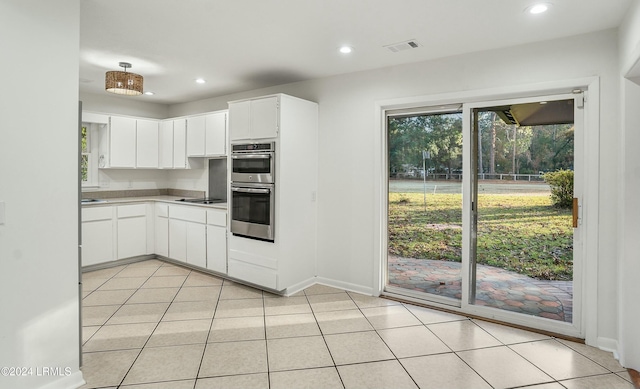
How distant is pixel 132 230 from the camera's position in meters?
5.11

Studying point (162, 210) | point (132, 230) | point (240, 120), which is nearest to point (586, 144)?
point (240, 120)

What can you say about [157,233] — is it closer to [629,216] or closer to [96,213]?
[96,213]

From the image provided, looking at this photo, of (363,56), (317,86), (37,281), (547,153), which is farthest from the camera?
(317,86)

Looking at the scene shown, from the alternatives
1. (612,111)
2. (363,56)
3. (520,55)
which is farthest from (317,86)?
(612,111)

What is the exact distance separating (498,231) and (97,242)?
495cm

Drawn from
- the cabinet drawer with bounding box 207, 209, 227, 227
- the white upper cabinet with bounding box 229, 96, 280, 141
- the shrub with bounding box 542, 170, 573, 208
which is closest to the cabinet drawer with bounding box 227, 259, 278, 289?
the cabinet drawer with bounding box 207, 209, 227, 227

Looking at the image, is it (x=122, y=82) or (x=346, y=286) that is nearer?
(x=122, y=82)

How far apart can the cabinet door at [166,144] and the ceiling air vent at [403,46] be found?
147 inches

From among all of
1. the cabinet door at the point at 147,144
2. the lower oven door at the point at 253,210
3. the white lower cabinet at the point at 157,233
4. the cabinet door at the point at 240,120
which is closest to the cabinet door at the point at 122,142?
the cabinet door at the point at 147,144

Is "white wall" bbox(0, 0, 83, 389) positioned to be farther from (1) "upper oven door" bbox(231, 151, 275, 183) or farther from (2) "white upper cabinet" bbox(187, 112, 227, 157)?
(2) "white upper cabinet" bbox(187, 112, 227, 157)

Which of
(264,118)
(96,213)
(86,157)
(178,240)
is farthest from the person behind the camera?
(86,157)

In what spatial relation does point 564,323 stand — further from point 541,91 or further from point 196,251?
point 196,251

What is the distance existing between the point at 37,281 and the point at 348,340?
2185 millimetres

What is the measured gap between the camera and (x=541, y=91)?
2979 mm
